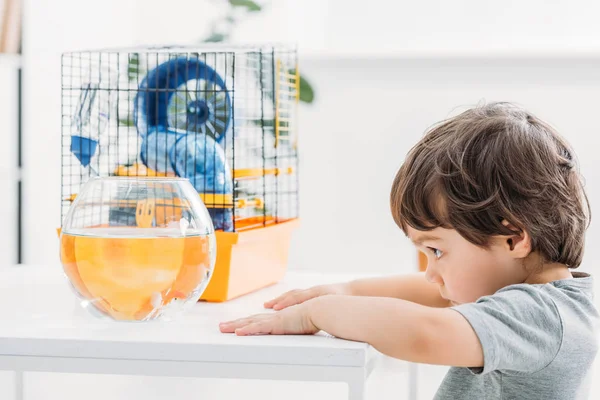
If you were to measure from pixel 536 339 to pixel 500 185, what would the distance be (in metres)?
0.17

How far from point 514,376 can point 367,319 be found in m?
0.20

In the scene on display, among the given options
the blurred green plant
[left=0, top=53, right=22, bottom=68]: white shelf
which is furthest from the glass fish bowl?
the blurred green plant

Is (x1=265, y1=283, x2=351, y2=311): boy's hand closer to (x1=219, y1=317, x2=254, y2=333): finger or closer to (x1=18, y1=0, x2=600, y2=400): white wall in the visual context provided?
(x1=219, y1=317, x2=254, y2=333): finger

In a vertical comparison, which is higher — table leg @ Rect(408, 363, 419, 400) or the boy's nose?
the boy's nose

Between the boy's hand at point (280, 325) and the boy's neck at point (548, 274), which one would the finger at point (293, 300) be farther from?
the boy's neck at point (548, 274)

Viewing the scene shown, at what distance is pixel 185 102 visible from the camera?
117 cm

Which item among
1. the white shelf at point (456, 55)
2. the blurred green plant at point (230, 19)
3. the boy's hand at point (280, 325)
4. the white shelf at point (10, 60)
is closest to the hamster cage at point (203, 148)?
the boy's hand at point (280, 325)

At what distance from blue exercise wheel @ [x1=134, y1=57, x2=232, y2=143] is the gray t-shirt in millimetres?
500

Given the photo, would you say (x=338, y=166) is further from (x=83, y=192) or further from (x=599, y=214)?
(x=83, y=192)

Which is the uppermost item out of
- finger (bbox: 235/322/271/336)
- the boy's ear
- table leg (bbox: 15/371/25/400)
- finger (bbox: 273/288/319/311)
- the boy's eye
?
the boy's ear

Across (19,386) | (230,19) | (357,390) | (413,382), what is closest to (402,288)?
(413,382)

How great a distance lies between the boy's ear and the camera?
35.7 inches

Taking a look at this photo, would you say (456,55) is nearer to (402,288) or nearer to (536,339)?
(402,288)

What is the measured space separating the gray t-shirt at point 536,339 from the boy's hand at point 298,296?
0.21 metres
